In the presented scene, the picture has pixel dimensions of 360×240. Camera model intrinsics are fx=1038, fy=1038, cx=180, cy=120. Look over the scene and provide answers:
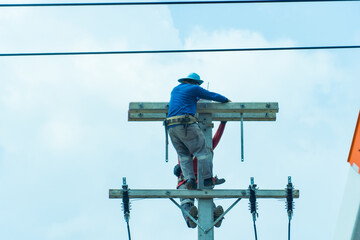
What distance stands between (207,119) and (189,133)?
1.21 feet

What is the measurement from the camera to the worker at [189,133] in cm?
1266

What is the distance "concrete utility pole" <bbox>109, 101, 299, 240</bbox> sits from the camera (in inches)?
487

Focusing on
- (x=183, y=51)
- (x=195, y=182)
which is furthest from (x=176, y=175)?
(x=183, y=51)

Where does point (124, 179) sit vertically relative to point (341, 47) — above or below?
below

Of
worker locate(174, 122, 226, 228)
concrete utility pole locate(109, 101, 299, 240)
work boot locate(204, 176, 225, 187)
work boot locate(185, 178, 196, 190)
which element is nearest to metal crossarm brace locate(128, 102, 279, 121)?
concrete utility pole locate(109, 101, 299, 240)

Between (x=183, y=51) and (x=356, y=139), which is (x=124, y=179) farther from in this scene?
(x=356, y=139)

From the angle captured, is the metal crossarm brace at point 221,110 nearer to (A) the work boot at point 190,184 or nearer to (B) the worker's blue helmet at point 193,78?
(B) the worker's blue helmet at point 193,78

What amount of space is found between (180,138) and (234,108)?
0.76m

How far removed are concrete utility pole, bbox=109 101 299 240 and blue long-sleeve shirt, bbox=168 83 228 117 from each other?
9 cm

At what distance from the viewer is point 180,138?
41.9ft

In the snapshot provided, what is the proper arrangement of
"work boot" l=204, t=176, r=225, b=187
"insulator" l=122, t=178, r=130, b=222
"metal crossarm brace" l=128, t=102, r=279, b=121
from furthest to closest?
"metal crossarm brace" l=128, t=102, r=279, b=121 → "work boot" l=204, t=176, r=225, b=187 → "insulator" l=122, t=178, r=130, b=222

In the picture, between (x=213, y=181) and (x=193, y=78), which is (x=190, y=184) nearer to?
(x=213, y=181)

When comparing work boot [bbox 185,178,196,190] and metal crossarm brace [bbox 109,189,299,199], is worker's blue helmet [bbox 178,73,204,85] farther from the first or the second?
metal crossarm brace [bbox 109,189,299,199]

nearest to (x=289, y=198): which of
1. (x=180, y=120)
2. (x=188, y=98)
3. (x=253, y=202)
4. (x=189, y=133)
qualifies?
(x=253, y=202)
